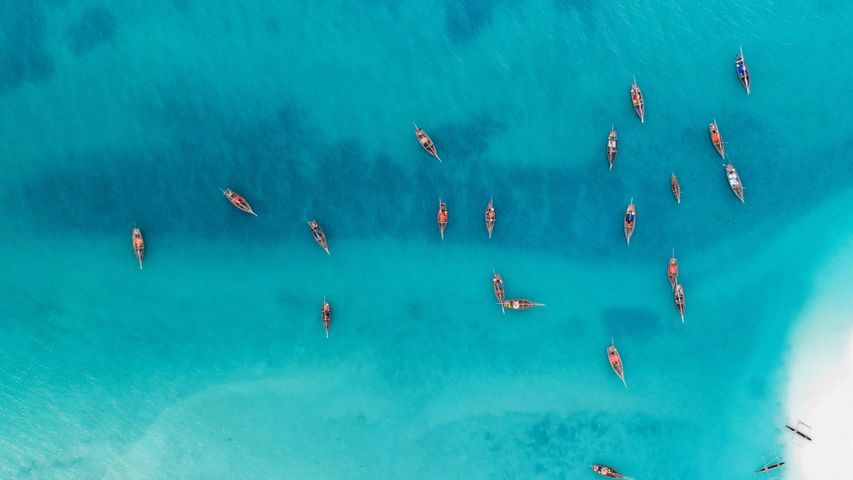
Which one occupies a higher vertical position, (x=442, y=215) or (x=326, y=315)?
(x=442, y=215)

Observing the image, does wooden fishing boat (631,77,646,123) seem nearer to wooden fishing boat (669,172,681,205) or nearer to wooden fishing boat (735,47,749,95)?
wooden fishing boat (669,172,681,205)

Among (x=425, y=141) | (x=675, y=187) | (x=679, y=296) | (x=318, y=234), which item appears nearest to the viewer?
(x=425, y=141)

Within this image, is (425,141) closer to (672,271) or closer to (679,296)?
(672,271)

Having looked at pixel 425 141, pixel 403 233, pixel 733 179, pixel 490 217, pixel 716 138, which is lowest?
pixel 403 233

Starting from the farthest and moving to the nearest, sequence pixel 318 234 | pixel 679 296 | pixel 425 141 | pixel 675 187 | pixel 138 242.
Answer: pixel 679 296
pixel 675 187
pixel 318 234
pixel 425 141
pixel 138 242

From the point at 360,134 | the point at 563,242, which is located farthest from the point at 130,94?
the point at 563,242

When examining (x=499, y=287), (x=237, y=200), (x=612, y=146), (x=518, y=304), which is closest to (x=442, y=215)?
(x=499, y=287)

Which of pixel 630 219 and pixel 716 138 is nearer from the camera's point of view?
pixel 716 138
